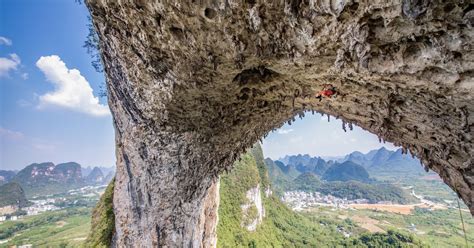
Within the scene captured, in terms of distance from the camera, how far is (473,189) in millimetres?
4340

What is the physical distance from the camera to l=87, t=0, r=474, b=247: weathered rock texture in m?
3.23

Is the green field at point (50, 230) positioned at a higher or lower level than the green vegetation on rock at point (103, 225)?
lower

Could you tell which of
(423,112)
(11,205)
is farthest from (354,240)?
(11,205)

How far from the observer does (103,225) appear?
11.3 metres

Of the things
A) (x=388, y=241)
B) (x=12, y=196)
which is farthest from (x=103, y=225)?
(x=12, y=196)

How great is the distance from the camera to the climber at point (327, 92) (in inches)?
209

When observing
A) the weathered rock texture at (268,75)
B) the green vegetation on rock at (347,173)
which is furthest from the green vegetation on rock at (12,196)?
the green vegetation on rock at (347,173)

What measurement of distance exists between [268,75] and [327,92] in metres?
1.28

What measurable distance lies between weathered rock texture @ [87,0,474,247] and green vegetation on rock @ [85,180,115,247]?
3413 millimetres

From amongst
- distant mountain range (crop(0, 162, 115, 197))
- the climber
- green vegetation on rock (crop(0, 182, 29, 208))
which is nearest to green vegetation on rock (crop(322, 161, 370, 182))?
distant mountain range (crop(0, 162, 115, 197))

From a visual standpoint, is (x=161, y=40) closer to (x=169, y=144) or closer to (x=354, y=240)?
(x=169, y=144)

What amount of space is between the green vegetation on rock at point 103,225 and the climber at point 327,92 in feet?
32.1

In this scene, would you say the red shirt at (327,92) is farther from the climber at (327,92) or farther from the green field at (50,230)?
the green field at (50,230)

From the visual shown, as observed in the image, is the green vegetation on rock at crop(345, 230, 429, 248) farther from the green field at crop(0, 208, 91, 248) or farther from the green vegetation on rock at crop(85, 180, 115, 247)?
the green field at crop(0, 208, 91, 248)
